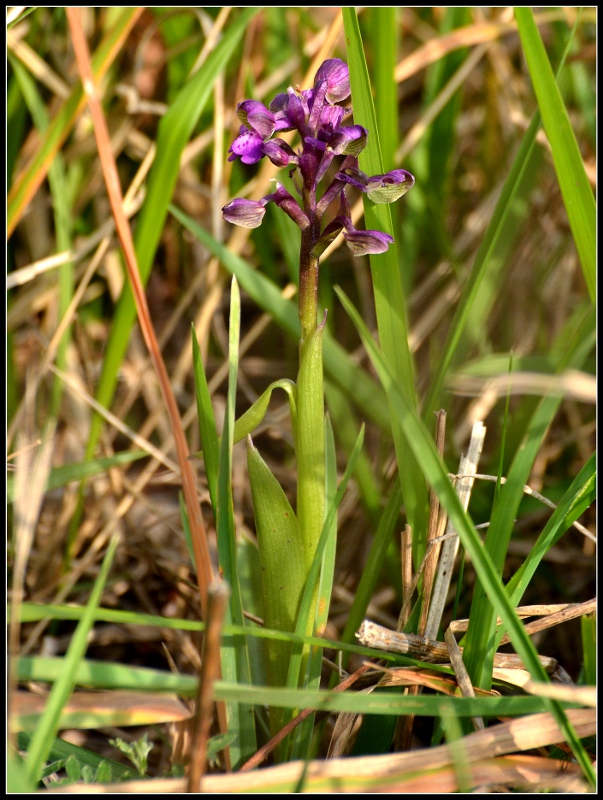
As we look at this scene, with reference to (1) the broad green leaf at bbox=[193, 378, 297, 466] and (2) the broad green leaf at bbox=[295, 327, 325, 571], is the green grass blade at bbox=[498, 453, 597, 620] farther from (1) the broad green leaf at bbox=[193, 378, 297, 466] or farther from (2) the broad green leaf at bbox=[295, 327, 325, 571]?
(1) the broad green leaf at bbox=[193, 378, 297, 466]

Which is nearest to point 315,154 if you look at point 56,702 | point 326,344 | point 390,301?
point 390,301

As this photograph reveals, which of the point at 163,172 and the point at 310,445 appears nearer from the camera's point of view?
the point at 310,445

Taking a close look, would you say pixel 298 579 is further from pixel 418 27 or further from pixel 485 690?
pixel 418 27

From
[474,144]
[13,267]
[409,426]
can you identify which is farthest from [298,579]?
[474,144]

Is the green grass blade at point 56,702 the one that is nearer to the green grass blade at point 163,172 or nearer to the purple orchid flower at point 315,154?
the purple orchid flower at point 315,154

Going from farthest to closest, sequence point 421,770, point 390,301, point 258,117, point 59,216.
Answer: point 59,216 → point 390,301 → point 258,117 → point 421,770

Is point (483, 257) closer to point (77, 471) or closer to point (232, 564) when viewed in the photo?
point (232, 564)
